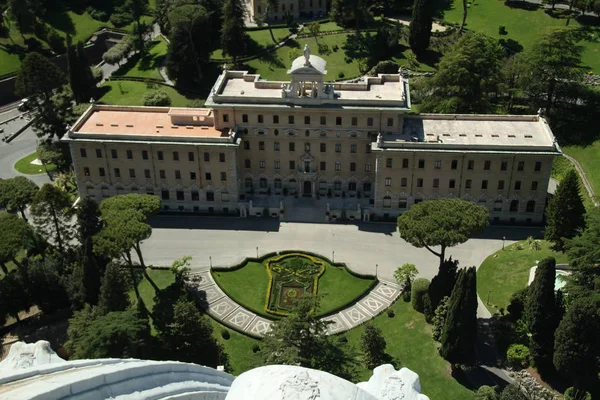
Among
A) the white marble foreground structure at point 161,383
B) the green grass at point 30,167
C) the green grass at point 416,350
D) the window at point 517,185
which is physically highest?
the white marble foreground structure at point 161,383

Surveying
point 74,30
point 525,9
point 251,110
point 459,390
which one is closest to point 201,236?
point 251,110

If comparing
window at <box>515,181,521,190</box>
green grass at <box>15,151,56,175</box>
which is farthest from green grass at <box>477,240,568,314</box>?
green grass at <box>15,151,56,175</box>

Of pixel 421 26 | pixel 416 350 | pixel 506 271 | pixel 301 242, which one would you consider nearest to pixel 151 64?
pixel 421 26

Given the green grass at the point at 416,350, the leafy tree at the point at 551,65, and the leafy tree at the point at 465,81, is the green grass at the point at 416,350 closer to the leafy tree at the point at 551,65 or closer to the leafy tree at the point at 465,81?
the leafy tree at the point at 465,81

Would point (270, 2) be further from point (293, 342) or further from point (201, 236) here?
point (293, 342)

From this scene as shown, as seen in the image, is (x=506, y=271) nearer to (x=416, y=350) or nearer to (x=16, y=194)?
(x=416, y=350)

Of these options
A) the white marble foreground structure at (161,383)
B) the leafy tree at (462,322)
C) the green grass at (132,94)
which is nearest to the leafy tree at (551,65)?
the leafy tree at (462,322)
